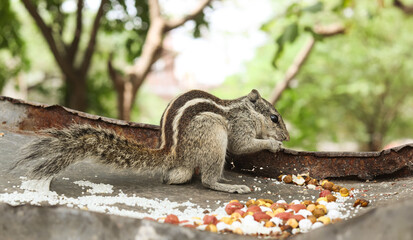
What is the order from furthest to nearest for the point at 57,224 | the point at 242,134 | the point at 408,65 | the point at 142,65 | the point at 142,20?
the point at 408,65 → the point at 142,20 → the point at 142,65 → the point at 242,134 → the point at 57,224

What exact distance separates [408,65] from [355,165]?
33.6 feet

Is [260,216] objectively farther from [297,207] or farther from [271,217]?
[297,207]

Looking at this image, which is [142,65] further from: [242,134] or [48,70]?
[48,70]

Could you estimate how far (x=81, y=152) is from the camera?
2.21 metres

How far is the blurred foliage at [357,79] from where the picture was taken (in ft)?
37.1

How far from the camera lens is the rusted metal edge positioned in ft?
9.01

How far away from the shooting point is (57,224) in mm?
1324

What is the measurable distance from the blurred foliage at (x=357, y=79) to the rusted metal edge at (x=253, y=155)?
7.37 metres

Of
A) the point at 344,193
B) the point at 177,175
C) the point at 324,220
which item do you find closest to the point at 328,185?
the point at 344,193

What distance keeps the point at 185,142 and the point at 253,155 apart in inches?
22.9

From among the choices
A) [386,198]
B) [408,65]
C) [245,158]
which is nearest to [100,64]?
[408,65]

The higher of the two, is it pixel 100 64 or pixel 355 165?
pixel 100 64

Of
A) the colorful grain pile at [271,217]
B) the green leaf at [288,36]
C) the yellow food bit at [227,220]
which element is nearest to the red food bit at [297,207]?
the colorful grain pile at [271,217]

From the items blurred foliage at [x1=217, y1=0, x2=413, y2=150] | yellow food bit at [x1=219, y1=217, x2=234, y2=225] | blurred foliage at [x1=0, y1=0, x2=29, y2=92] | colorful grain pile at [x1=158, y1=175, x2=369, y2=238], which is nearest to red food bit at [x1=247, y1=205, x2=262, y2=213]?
colorful grain pile at [x1=158, y1=175, x2=369, y2=238]
